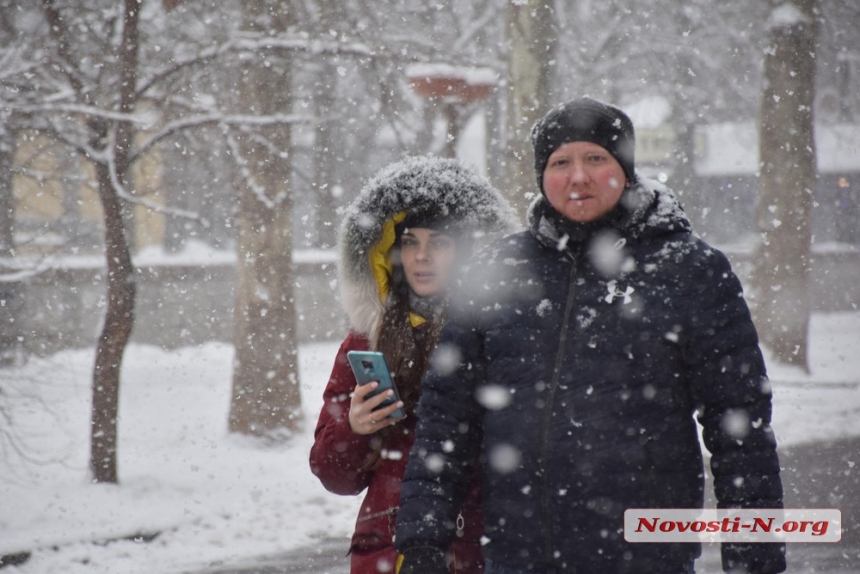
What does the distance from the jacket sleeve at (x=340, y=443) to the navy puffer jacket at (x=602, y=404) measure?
297 millimetres

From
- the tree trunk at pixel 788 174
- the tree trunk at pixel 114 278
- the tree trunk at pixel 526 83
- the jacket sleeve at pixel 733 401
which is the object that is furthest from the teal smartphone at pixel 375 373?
the tree trunk at pixel 788 174

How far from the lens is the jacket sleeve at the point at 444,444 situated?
226cm

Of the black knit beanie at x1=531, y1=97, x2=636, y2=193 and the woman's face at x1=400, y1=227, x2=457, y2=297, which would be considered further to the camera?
the woman's face at x1=400, y1=227, x2=457, y2=297

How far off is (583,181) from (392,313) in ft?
2.70

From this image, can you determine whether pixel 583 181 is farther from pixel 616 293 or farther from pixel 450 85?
pixel 450 85

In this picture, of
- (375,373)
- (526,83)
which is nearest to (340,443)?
(375,373)

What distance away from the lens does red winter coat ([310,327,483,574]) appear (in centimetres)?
249

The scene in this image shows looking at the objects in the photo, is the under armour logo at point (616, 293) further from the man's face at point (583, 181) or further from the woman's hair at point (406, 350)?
the woman's hair at point (406, 350)

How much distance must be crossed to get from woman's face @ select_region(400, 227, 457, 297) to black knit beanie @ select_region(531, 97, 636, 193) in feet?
1.68

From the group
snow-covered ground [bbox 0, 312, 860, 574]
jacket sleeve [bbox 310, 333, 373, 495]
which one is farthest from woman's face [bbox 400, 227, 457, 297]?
snow-covered ground [bbox 0, 312, 860, 574]

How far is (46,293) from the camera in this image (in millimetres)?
13883

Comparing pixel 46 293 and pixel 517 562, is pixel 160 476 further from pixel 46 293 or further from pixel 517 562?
Result: pixel 46 293

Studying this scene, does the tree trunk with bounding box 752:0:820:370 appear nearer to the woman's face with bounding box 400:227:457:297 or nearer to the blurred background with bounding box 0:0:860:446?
the blurred background with bounding box 0:0:860:446

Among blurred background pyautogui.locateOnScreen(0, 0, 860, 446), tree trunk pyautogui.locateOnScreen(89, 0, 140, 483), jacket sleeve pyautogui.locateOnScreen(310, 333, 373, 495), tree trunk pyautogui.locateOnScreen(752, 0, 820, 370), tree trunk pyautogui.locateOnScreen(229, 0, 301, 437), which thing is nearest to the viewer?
jacket sleeve pyautogui.locateOnScreen(310, 333, 373, 495)
